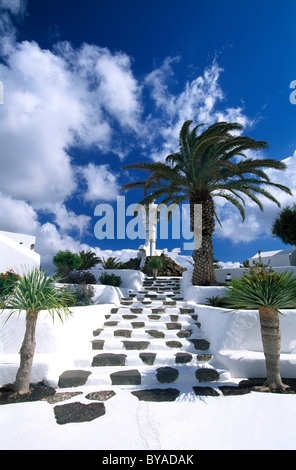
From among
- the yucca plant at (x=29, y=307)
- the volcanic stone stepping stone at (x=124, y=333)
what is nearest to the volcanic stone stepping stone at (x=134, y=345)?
the volcanic stone stepping stone at (x=124, y=333)

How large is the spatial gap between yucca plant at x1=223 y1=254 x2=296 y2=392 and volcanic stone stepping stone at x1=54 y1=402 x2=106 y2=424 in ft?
8.42

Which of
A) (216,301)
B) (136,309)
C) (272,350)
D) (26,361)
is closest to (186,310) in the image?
(216,301)

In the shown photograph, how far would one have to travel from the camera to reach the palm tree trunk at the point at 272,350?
3377 mm

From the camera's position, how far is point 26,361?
332 cm

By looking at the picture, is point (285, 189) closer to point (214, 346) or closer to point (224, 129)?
point (224, 129)

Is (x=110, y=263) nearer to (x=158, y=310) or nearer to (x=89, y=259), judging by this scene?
(x=89, y=259)

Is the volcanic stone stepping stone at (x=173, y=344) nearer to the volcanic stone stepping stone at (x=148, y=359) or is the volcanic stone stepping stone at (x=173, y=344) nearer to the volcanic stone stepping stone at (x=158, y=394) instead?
the volcanic stone stepping stone at (x=148, y=359)

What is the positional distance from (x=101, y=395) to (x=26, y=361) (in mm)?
1286

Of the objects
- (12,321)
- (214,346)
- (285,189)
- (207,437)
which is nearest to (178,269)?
(285,189)

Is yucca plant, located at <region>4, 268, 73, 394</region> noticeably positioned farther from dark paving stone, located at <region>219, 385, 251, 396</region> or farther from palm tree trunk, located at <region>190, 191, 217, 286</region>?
palm tree trunk, located at <region>190, 191, 217, 286</region>

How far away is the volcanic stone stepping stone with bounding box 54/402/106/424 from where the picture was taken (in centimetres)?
264

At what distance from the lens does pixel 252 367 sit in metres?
3.89

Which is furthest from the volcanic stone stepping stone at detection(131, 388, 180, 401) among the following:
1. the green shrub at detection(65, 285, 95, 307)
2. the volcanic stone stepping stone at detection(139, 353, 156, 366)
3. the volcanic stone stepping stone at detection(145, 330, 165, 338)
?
the green shrub at detection(65, 285, 95, 307)
